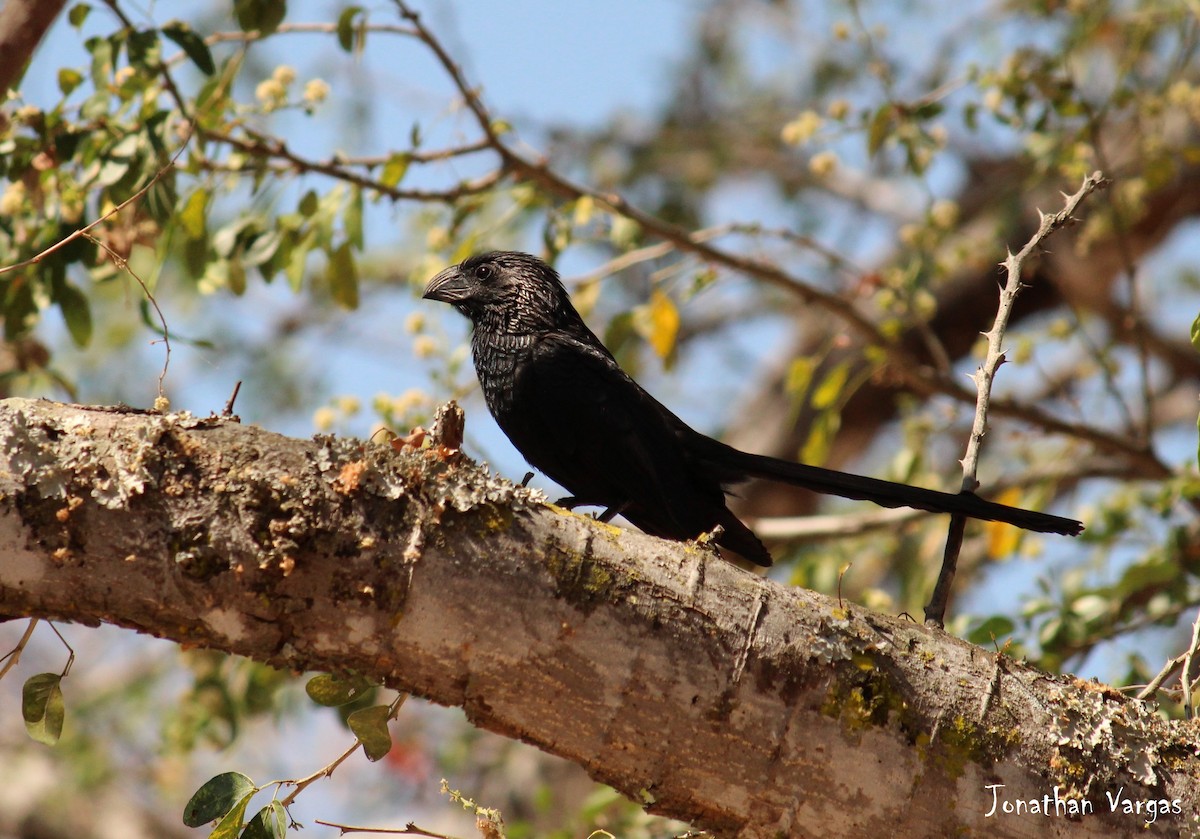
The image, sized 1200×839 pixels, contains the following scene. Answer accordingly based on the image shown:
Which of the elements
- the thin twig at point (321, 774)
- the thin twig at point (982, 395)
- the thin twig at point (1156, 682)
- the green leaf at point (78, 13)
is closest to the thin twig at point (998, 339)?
the thin twig at point (982, 395)

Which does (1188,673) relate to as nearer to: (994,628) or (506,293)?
(994,628)

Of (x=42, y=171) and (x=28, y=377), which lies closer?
(x=42, y=171)

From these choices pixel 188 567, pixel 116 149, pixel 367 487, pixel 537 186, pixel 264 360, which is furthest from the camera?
pixel 264 360

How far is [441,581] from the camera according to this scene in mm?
1708

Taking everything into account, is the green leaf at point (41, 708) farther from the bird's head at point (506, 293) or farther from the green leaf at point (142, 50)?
the bird's head at point (506, 293)

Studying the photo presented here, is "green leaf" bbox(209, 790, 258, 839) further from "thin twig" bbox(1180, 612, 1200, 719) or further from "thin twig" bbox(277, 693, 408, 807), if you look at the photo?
"thin twig" bbox(1180, 612, 1200, 719)

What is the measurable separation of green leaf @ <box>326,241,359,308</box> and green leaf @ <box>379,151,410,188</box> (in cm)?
25

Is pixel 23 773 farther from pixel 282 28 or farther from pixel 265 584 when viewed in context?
pixel 265 584

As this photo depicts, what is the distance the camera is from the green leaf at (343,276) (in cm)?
368

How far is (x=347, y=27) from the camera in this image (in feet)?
11.2

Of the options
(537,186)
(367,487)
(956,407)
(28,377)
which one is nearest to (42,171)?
(28,377)

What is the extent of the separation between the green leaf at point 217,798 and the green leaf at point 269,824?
0.13ft

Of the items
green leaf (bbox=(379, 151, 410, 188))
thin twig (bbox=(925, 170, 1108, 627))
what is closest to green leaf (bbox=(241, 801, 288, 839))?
thin twig (bbox=(925, 170, 1108, 627))

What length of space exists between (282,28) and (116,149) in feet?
2.42
